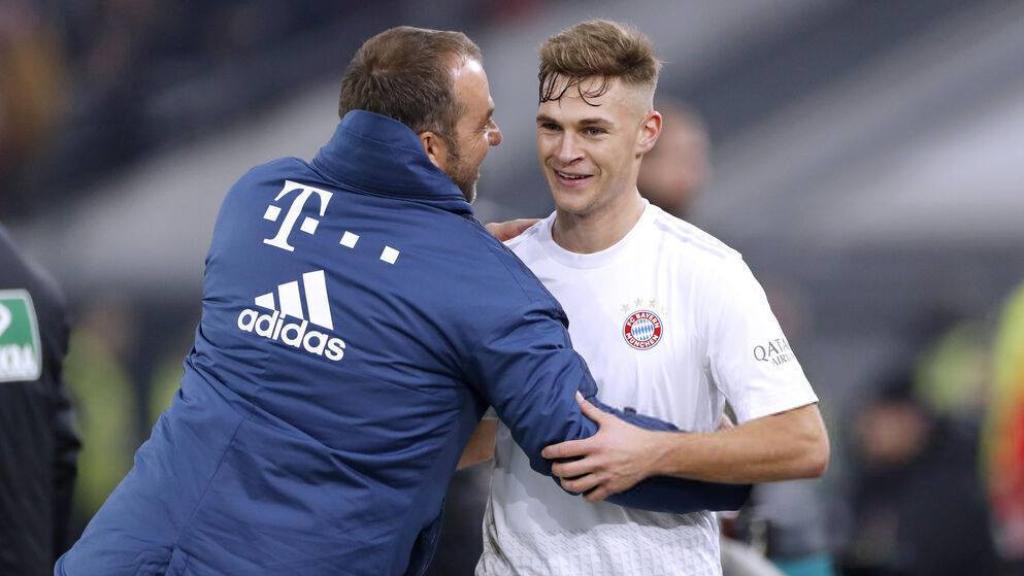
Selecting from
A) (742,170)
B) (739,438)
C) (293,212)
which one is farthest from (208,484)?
(742,170)

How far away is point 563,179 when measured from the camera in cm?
235

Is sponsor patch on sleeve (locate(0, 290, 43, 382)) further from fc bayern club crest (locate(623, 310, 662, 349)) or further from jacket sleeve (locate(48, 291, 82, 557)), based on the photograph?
fc bayern club crest (locate(623, 310, 662, 349))

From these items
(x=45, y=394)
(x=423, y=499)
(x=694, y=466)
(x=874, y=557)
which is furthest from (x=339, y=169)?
(x=874, y=557)

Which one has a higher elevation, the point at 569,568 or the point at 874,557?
the point at 569,568

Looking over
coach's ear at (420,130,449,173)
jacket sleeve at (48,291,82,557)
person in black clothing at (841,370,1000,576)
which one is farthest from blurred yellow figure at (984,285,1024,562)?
coach's ear at (420,130,449,173)

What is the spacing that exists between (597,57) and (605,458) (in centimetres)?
63

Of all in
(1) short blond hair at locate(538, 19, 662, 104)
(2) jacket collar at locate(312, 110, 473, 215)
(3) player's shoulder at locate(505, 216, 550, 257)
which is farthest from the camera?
(3) player's shoulder at locate(505, 216, 550, 257)

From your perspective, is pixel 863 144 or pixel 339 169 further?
pixel 863 144

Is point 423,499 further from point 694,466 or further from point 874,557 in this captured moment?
point 874,557

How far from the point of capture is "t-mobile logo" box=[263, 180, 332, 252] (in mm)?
2211

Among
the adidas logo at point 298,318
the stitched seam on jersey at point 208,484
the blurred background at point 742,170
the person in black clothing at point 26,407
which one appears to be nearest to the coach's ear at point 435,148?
the adidas logo at point 298,318

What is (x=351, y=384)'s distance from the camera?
2143 mm

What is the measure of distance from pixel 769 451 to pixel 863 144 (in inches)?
191

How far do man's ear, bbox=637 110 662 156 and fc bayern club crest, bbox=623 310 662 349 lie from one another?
29cm
